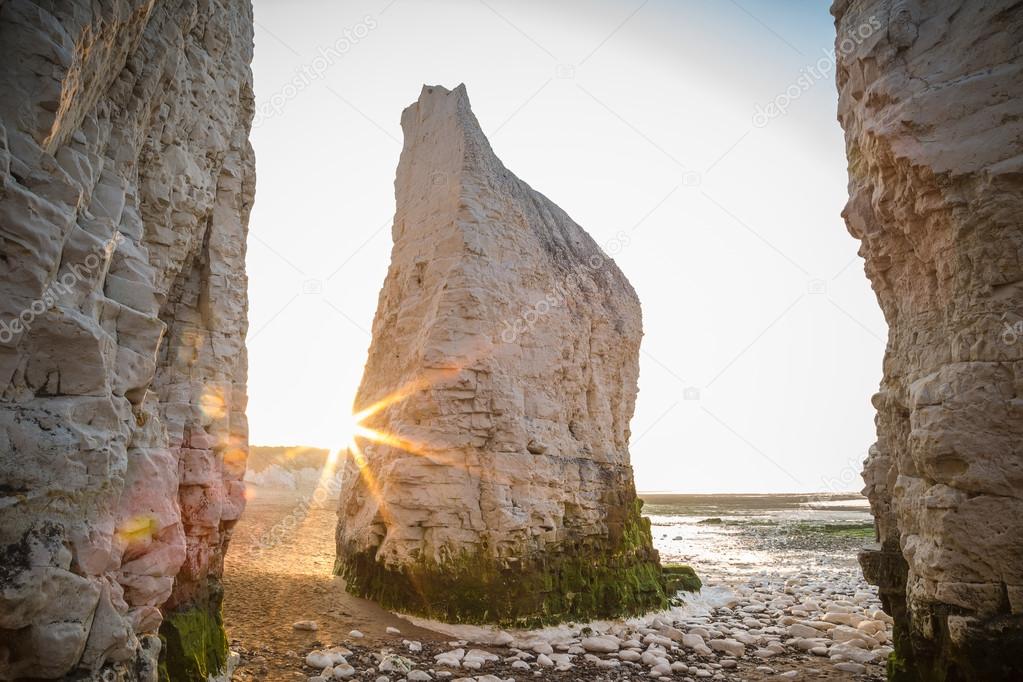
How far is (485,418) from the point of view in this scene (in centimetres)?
1292

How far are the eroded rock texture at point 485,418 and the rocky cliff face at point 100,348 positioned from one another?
4846 mm

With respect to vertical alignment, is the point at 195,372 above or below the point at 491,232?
below

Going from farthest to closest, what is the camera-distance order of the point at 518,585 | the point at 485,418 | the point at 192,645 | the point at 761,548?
the point at 761,548, the point at 485,418, the point at 518,585, the point at 192,645

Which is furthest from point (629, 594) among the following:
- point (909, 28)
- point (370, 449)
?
point (909, 28)

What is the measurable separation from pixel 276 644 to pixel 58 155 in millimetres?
8494

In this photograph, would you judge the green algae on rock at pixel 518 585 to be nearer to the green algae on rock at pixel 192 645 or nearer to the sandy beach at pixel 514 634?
the sandy beach at pixel 514 634

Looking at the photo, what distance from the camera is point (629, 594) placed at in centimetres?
1422

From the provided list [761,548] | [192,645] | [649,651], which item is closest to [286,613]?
[192,645]

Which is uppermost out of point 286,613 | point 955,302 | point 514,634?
point 955,302

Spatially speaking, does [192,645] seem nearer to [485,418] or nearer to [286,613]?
[286,613]

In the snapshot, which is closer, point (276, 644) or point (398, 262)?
point (276, 644)

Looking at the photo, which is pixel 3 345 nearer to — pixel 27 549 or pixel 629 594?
pixel 27 549

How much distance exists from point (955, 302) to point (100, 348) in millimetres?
9125

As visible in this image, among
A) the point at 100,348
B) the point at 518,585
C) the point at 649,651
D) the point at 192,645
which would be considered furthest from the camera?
the point at 518,585
